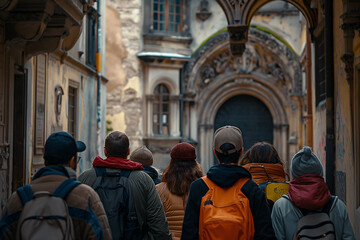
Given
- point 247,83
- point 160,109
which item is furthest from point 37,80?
point 247,83

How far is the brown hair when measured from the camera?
4.74 metres

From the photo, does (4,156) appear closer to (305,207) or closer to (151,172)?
(151,172)

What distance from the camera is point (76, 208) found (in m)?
3.17

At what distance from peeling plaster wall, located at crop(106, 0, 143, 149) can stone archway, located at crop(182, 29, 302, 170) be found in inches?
78.3

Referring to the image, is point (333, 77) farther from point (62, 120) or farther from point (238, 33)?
point (62, 120)

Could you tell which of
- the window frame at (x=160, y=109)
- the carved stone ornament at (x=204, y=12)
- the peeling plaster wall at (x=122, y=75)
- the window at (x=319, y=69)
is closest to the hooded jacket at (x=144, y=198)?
the window at (x=319, y=69)

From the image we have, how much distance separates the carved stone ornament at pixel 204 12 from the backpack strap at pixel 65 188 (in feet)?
57.1

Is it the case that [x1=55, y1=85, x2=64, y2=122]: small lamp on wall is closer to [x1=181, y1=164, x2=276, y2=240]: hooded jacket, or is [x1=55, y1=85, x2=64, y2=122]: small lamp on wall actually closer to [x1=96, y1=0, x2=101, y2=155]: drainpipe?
[x1=96, y1=0, x2=101, y2=155]: drainpipe

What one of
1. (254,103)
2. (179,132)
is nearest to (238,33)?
(179,132)

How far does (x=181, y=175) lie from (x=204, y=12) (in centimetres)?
1591

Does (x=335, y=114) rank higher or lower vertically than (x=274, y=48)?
lower

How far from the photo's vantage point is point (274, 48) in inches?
770

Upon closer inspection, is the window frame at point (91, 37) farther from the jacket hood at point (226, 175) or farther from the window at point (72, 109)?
the jacket hood at point (226, 175)

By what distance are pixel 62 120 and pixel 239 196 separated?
8.64 meters
